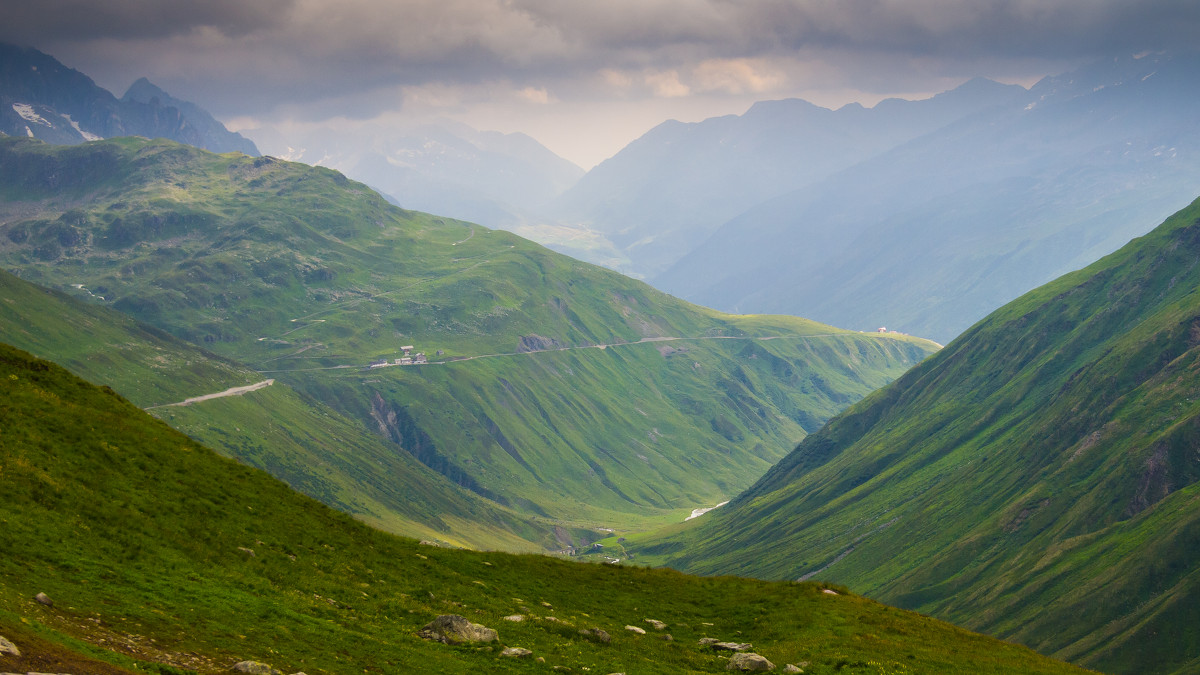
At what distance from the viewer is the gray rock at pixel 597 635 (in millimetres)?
60938

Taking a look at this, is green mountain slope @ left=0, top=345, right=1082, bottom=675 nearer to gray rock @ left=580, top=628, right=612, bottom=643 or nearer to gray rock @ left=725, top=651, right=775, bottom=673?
gray rock @ left=580, top=628, right=612, bottom=643

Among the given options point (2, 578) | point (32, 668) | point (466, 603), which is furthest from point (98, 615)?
point (466, 603)

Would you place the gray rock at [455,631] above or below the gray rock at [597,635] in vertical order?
above

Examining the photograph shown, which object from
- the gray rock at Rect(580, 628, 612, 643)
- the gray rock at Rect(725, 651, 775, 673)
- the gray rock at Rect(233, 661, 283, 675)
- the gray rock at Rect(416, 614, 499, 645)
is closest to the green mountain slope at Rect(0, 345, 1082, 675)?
the gray rock at Rect(580, 628, 612, 643)

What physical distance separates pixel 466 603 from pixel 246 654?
22.4 metres

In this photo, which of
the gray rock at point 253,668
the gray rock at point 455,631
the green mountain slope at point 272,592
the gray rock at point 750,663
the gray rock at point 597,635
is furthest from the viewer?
the gray rock at point 597,635

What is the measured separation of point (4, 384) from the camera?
2539 inches

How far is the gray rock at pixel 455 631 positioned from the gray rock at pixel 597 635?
735 centimetres

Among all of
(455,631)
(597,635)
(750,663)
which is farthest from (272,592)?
(750,663)

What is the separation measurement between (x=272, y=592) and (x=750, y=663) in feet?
101

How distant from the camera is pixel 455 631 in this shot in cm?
5519

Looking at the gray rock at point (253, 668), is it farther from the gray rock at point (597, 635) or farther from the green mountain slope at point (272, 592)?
the gray rock at point (597, 635)

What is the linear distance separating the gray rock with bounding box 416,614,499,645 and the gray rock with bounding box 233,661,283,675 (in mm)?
13752

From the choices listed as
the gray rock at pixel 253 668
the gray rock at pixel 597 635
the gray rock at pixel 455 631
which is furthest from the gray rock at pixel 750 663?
the gray rock at pixel 253 668
